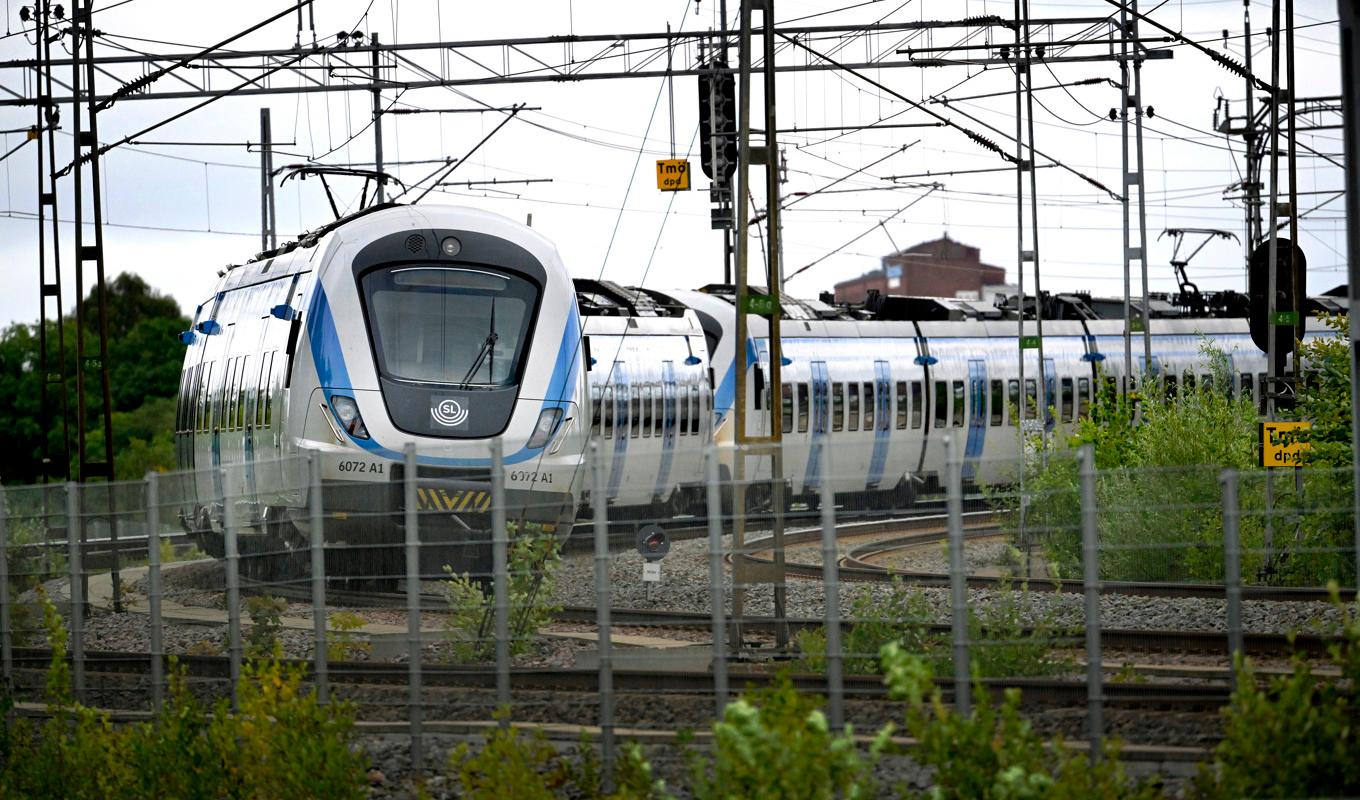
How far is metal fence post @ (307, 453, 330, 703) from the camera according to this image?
11203 mm

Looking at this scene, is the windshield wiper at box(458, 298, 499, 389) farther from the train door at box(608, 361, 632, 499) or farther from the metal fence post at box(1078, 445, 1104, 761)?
the metal fence post at box(1078, 445, 1104, 761)

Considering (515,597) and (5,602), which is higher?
(515,597)

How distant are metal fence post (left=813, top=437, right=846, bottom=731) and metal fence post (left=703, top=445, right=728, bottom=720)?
0.60 m

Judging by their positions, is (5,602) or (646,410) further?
(646,410)

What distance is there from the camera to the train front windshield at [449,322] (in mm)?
17812

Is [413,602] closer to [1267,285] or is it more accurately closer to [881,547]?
[881,547]

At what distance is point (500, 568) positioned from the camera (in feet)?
34.4

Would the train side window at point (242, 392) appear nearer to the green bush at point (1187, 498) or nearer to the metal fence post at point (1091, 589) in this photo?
the green bush at point (1187, 498)

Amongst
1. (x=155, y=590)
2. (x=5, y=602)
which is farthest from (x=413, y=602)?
(x=5, y=602)

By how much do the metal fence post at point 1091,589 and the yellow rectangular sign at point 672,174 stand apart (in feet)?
42.8

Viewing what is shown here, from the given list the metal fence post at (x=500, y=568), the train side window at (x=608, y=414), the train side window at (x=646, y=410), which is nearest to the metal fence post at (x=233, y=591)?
the metal fence post at (x=500, y=568)

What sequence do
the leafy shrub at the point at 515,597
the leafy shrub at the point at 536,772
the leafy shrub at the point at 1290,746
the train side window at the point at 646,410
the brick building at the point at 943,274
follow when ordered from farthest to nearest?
the brick building at the point at 943,274
the train side window at the point at 646,410
the leafy shrub at the point at 515,597
the leafy shrub at the point at 536,772
the leafy shrub at the point at 1290,746

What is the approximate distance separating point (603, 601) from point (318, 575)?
2.13m

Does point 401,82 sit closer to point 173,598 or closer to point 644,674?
point 173,598
